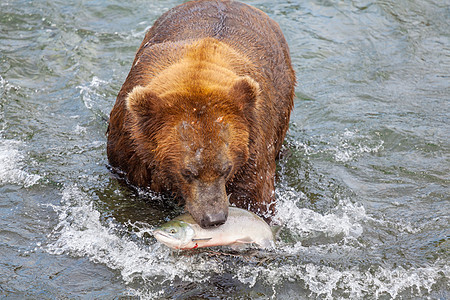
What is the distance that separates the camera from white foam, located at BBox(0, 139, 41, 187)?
673 centimetres

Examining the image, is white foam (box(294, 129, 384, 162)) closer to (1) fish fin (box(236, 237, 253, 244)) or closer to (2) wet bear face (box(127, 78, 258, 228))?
(1) fish fin (box(236, 237, 253, 244))

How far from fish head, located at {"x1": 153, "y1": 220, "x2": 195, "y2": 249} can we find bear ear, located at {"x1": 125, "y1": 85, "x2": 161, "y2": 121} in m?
0.97

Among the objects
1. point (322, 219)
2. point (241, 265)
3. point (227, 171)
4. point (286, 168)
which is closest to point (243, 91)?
point (227, 171)

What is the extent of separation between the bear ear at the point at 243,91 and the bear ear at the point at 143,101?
658mm

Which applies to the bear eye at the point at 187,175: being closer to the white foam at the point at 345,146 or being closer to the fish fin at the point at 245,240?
the fish fin at the point at 245,240

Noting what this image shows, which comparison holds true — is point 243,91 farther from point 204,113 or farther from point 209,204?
point 209,204

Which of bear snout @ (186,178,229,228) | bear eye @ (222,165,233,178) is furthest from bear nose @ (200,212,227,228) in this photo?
bear eye @ (222,165,233,178)

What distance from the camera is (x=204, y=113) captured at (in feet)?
16.0

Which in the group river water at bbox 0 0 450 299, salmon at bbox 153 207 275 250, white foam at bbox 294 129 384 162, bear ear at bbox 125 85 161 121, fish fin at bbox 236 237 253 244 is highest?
bear ear at bbox 125 85 161 121

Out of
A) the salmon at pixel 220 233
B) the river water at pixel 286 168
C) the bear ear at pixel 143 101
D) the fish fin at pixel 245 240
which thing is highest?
the bear ear at pixel 143 101

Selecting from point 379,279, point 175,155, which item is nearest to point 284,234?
point 379,279

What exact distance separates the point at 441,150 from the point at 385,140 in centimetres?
75

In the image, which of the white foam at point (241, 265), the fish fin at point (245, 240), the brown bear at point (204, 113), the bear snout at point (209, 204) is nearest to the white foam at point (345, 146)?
the brown bear at point (204, 113)

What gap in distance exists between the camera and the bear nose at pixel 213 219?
484 centimetres
